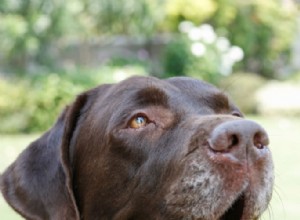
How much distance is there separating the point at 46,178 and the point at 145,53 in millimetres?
22745

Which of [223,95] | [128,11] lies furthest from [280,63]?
[223,95]

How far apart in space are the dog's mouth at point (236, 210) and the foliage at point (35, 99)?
1429 centimetres

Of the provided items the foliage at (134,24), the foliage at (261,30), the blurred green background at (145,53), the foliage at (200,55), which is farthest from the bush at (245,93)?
the foliage at (261,30)

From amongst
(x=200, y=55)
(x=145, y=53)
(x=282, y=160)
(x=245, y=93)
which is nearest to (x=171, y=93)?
(x=282, y=160)

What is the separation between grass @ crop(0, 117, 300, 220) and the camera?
364 inches

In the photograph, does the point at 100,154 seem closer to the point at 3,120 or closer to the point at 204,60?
the point at 3,120

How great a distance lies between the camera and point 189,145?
3.60 meters

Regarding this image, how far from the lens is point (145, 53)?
26.8m

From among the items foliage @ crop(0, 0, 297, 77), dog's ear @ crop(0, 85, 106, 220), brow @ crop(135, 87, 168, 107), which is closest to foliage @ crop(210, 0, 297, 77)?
foliage @ crop(0, 0, 297, 77)

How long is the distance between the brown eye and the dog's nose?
0.63 m

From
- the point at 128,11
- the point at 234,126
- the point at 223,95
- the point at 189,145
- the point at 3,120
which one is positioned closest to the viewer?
the point at 234,126

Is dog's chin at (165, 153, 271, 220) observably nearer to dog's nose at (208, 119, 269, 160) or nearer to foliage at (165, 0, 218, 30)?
dog's nose at (208, 119, 269, 160)

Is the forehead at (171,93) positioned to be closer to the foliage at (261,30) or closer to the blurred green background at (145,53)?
the blurred green background at (145,53)

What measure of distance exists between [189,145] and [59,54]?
70.5ft
